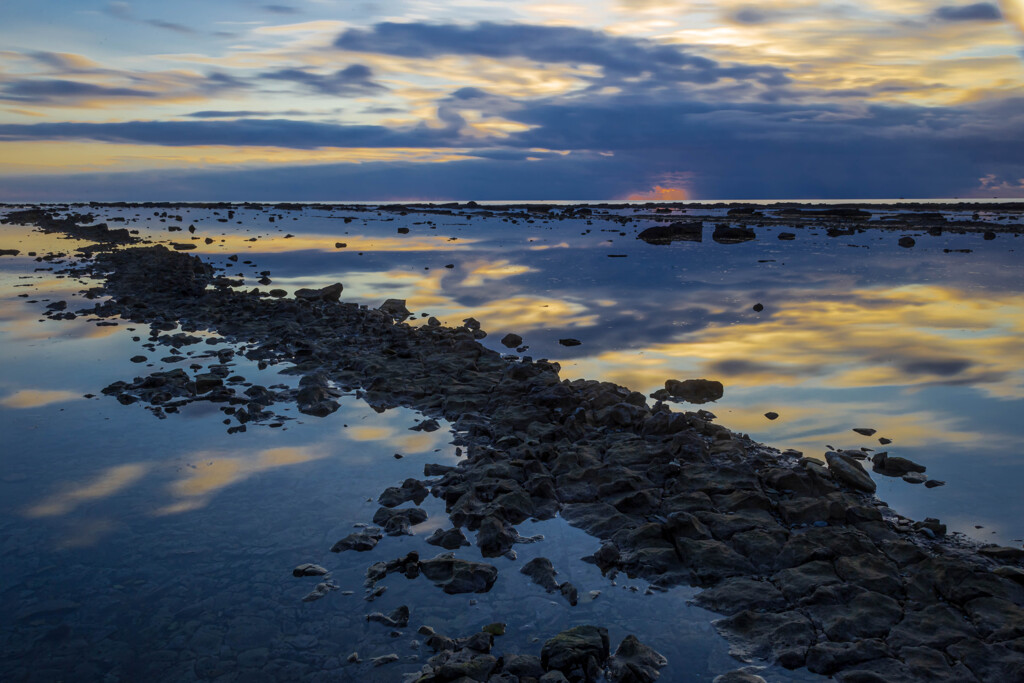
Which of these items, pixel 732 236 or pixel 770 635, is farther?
pixel 732 236

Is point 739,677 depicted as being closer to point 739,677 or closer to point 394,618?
point 739,677

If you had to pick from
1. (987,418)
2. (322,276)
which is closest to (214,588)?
(987,418)

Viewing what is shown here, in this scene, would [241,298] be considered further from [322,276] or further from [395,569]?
[395,569]

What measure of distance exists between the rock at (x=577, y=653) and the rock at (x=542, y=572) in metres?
1.13

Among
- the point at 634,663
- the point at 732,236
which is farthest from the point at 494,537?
the point at 732,236

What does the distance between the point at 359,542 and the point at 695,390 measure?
28.2 ft

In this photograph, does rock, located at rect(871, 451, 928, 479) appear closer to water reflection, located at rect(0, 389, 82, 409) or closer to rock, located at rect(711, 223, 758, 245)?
water reflection, located at rect(0, 389, 82, 409)

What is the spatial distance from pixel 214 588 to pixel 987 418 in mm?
13735

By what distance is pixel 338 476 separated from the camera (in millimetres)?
9742

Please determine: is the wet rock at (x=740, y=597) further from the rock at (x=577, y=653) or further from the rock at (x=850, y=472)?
the rock at (x=850, y=472)

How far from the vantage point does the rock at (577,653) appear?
5512 mm

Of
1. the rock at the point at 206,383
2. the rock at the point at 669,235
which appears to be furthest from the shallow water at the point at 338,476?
the rock at the point at 669,235

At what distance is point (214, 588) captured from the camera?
679 cm

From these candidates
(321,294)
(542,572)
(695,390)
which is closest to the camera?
(542,572)
